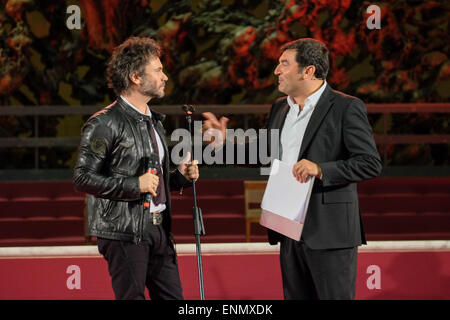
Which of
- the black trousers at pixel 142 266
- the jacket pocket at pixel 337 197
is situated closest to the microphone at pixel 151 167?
the black trousers at pixel 142 266

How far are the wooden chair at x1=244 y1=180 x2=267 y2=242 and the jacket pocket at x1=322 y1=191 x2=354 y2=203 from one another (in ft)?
9.15

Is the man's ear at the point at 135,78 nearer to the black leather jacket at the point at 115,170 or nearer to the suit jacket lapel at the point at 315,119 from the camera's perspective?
the black leather jacket at the point at 115,170

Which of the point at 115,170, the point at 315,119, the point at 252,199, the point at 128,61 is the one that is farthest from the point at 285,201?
the point at 252,199

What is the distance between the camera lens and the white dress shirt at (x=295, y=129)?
2043 millimetres

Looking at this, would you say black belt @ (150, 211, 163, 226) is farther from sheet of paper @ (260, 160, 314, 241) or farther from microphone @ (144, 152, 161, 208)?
sheet of paper @ (260, 160, 314, 241)

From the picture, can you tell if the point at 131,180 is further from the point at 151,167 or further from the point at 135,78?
the point at 135,78

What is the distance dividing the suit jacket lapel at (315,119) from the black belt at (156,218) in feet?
1.66

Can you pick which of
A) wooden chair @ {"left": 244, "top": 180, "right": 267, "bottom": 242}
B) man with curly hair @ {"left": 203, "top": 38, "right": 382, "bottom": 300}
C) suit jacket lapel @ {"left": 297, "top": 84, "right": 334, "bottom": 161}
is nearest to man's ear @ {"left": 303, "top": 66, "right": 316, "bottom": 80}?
man with curly hair @ {"left": 203, "top": 38, "right": 382, "bottom": 300}

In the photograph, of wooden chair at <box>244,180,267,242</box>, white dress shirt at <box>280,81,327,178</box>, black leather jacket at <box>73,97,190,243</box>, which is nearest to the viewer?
black leather jacket at <box>73,97,190,243</box>

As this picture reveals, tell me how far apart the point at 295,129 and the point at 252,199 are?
9.14 feet

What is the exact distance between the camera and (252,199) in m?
4.82

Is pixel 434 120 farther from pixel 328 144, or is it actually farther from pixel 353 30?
pixel 328 144

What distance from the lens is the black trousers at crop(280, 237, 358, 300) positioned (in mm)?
1935

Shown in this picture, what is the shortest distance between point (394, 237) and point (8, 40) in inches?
177
